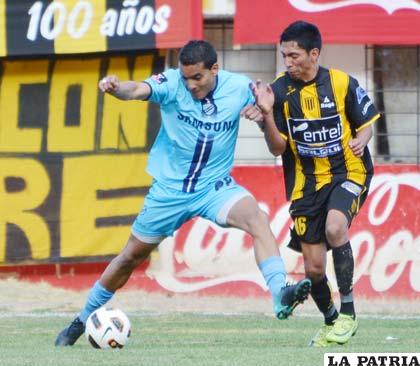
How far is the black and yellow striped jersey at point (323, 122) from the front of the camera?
1050cm

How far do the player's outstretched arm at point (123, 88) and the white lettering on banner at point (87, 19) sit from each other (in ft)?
17.2

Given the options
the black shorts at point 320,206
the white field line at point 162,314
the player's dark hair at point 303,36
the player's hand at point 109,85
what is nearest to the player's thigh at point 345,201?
the black shorts at point 320,206

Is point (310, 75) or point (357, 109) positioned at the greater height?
point (310, 75)

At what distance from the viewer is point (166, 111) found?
1033 centimetres

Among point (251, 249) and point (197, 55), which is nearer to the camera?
point (197, 55)

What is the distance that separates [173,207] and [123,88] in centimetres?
106

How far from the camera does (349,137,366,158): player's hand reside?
34.0ft

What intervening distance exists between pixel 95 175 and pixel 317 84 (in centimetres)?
543

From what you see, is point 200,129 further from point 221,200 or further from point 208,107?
point 221,200

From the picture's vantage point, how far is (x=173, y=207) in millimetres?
10359

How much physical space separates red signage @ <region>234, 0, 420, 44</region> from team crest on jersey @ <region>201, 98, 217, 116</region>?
501 cm

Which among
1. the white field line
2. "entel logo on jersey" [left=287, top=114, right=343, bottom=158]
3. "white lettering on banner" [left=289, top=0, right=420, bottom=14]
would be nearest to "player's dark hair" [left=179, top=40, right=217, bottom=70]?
"entel logo on jersey" [left=287, top=114, right=343, bottom=158]

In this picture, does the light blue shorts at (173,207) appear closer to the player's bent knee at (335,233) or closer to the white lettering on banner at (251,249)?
the player's bent knee at (335,233)

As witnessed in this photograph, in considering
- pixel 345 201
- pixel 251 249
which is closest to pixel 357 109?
pixel 345 201
